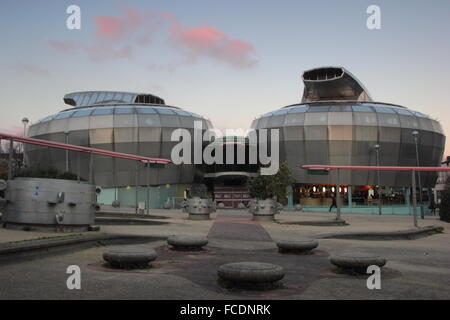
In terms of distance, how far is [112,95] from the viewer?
298ft

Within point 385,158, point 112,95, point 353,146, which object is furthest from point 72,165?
point 385,158

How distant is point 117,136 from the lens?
223 feet

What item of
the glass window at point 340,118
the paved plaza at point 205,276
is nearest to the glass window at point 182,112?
the glass window at point 340,118

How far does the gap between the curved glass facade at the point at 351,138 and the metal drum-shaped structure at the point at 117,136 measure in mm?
19094

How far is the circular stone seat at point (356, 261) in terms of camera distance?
10.3m

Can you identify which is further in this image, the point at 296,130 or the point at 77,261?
the point at 296,130

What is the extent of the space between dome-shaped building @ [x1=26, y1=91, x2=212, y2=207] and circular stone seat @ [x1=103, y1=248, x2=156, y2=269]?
2157 inches

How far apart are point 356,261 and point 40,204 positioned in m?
13.2

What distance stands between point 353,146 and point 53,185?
59165mm

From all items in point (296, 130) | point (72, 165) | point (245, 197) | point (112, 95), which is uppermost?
point (112, 95)

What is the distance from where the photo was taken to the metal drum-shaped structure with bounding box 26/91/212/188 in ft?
219

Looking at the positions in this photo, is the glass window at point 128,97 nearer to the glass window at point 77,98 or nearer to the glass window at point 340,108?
the glass window at point 77,98

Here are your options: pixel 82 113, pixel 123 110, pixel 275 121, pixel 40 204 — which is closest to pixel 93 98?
pixel 82 113

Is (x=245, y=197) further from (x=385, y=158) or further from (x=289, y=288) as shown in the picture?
(x=289, y=288)
